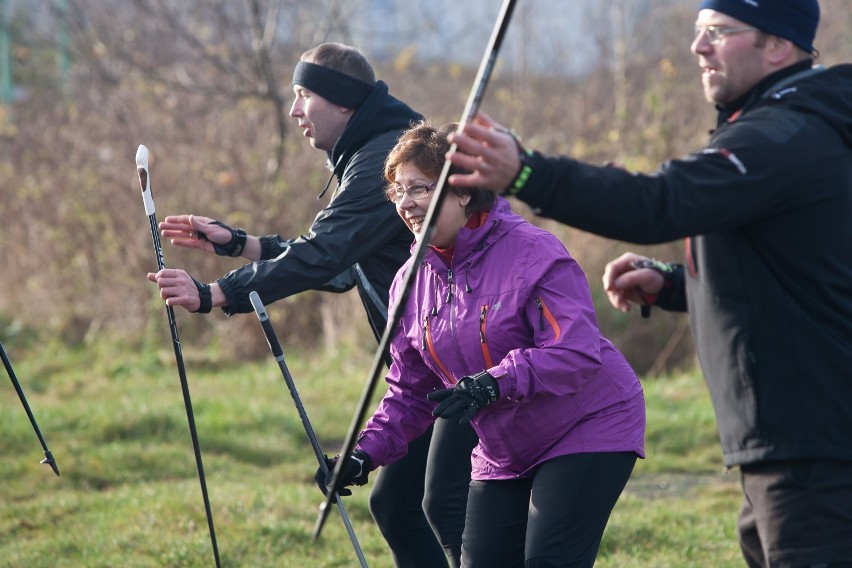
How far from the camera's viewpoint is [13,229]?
14883 millimetres

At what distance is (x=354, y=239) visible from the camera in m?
4.85

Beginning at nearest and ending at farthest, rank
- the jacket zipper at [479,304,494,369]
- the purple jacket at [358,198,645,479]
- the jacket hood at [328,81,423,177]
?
the purple jacket at [358,198,645,479]
the jacket zipper at [479,304,494,369]
the jacket hood at [328,81,423,177]

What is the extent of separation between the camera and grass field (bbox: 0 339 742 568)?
21.2 ft

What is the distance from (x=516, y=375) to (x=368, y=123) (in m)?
1.78

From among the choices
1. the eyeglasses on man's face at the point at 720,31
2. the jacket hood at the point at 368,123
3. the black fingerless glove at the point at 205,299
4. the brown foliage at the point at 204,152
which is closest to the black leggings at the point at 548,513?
the black fingerless glove at the point at 205,299

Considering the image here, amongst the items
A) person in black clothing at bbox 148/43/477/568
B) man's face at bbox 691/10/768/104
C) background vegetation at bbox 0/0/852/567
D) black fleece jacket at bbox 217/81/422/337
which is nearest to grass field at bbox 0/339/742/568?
background vegetation at bbox 0/0/852/567

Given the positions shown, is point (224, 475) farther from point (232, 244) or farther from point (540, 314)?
point (540, 314)

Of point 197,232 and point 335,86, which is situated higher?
point 335,86

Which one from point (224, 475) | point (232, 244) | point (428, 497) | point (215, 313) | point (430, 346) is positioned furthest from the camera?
point (215, 313)

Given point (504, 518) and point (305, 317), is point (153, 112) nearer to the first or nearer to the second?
point (305, 317)

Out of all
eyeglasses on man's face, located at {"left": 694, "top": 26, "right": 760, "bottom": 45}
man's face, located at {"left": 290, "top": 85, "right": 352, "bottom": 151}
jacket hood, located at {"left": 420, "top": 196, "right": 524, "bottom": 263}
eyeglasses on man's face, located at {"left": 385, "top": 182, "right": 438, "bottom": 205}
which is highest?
eyeglasses on man's face, located at {"left": 694, "top": 26, "right": 760, "bottom": 45}

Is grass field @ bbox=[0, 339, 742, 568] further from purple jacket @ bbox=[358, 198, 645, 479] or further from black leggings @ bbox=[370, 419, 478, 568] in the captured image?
purple jacket @ bbox=[358, 198, 645, 479]

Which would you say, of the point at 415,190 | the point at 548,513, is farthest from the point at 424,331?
the point at 548,513

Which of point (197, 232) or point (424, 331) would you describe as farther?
point (197, 232)
